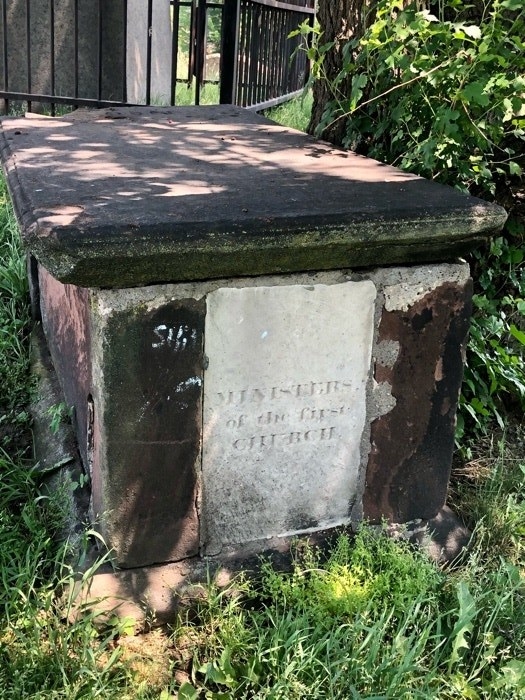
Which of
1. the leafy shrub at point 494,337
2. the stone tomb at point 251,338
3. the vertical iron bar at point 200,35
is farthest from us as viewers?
the vertical iron bar at point 200,35

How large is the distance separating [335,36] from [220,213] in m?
1.44

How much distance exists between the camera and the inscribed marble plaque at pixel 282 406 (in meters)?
2.11

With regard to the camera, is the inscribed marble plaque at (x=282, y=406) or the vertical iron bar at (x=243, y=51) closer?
the inscribed marble plaque at (x=282, y=406)

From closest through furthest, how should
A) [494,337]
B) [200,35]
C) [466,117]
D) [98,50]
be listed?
[466,117]
[494,337]
[200,35]
[98,50]

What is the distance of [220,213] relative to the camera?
6.43 feet

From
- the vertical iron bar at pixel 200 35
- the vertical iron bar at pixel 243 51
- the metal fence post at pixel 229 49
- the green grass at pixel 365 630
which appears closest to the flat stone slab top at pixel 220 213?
the green grass at pixel 365 630

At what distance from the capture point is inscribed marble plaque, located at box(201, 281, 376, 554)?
2.11m

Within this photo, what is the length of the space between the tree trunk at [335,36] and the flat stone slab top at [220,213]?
0.35 m

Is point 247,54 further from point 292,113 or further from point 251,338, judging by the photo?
point 251,338

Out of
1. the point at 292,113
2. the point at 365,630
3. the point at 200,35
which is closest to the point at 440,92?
the point at 365,630

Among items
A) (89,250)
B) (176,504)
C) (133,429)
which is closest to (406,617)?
(176,504)

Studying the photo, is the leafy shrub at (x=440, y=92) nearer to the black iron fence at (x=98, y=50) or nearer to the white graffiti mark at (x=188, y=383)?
Result: the white graffiti mark at (x=188, y=383)

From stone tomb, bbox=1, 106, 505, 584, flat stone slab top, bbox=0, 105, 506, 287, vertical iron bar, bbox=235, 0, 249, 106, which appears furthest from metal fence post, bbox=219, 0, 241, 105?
stone tomb, bbox=1, 106, 505, 584

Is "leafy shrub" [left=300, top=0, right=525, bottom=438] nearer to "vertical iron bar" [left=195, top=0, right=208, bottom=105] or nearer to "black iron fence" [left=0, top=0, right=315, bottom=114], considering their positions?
"vertical iron bar" [left=195, top=0, right=208, bottom=105]
